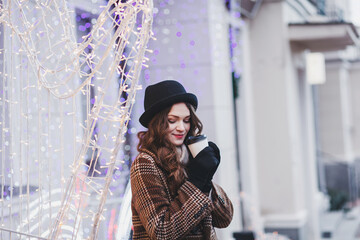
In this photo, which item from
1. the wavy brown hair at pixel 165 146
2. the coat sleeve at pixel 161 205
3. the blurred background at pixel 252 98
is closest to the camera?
the coat sleeve at pixel 161 205

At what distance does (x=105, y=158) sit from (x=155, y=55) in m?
1.42

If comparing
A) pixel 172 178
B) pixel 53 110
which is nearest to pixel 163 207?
pixel 172 178

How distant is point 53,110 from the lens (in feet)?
13.0

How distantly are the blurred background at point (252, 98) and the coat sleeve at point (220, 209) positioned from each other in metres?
0.62

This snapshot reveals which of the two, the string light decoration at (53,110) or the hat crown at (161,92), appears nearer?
the string light decoration at (53,110)

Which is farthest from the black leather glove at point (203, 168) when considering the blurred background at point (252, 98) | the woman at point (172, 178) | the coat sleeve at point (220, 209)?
the blurred background at point (252, 98)

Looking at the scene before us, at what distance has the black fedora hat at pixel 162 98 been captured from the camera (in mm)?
2617

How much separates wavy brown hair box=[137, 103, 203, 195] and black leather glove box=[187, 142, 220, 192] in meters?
0.06

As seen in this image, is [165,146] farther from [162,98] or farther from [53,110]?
[53,110]

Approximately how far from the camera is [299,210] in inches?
347

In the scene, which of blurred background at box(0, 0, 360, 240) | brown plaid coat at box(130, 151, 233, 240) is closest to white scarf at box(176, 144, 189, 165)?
brown plaid coat at box(130, 151, 233, 240)

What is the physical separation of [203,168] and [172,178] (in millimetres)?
161

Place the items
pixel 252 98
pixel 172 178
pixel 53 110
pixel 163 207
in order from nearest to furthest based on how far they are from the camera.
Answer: pixel 163 207, pixel 172 178, pixel 53 110, pixel 252 98

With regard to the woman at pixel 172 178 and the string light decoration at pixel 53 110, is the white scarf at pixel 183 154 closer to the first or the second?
the woman at pixel 172 178
